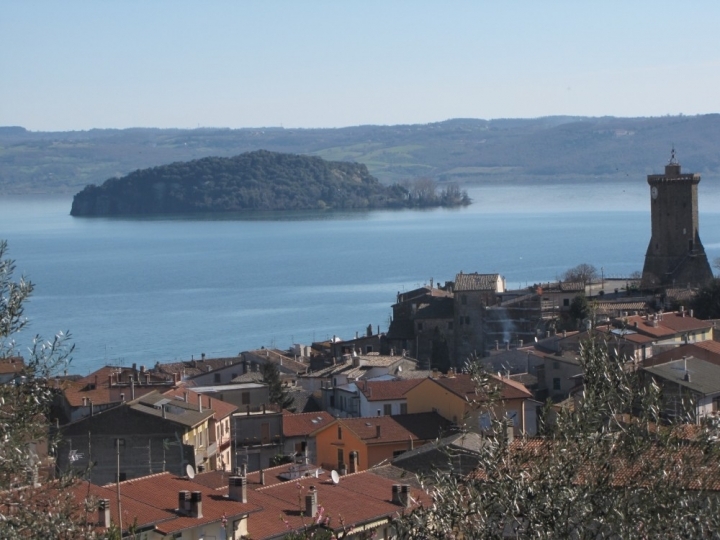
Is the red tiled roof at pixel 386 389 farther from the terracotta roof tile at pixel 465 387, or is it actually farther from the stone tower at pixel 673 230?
the stone tower at pixel 673 230

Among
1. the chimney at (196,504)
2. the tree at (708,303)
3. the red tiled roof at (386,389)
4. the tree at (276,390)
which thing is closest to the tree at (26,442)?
the chimney at (196,504)

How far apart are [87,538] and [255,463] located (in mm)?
12518

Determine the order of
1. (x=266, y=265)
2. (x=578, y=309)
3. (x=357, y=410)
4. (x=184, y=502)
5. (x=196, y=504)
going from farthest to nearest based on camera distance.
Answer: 1. (x=266, y=265)
2. (x=578, y=309)
3. (x=357, y=410)
4. (x=184, y=502)
5. (x=196, y=504)

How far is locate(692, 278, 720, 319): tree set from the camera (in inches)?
1309

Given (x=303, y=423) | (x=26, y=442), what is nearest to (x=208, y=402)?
(x=303, y=423)

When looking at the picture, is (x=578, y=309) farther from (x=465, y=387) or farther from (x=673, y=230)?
(x=465, y=387)

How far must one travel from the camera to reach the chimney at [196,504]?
1138 cm

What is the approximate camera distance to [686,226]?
42188 millimetres

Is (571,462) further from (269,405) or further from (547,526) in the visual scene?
(269,405)

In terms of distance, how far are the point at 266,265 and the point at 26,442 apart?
83.8m

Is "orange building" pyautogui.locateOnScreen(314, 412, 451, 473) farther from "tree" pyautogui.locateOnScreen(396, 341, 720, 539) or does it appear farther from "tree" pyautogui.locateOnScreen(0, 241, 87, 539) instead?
"tree" pyautogui.locateOnScreen(396, 341, 720, 539)

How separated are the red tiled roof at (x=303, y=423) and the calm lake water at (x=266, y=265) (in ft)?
39.0

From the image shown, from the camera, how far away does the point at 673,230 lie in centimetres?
4219

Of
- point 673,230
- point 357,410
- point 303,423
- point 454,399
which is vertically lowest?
point 357,410
